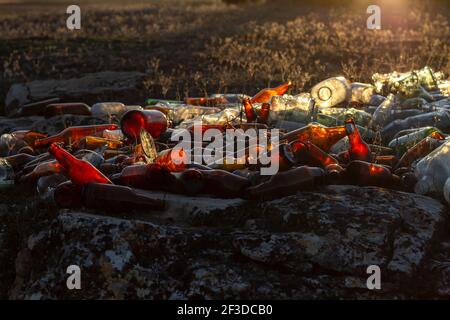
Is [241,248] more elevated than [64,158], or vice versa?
[64,158]

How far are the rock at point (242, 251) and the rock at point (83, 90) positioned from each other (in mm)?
5020

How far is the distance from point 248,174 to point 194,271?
803mm

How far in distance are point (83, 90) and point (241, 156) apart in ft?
16.4

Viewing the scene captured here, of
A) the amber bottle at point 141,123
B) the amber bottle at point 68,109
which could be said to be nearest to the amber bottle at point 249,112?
the amber bottle at point 141,123

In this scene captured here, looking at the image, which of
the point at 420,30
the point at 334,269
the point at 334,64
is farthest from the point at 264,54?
the point at 334,269

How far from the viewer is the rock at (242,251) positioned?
269 cm

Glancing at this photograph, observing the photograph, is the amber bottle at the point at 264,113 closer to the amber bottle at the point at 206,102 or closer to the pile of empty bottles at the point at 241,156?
the pile of empty bottles at the point at 241,156

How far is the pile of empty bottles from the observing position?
3.23 metres

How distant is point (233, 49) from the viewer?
1109 centimetres

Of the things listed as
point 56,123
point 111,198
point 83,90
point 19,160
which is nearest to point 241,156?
point 111,198

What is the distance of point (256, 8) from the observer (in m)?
21.8

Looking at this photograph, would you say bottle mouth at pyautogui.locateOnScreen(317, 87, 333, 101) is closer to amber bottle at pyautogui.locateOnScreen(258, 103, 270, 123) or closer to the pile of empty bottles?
the pile of empty bottles

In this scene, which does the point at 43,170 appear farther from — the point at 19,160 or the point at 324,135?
the point at 324,135

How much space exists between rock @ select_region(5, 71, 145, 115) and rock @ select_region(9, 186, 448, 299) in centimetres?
502
